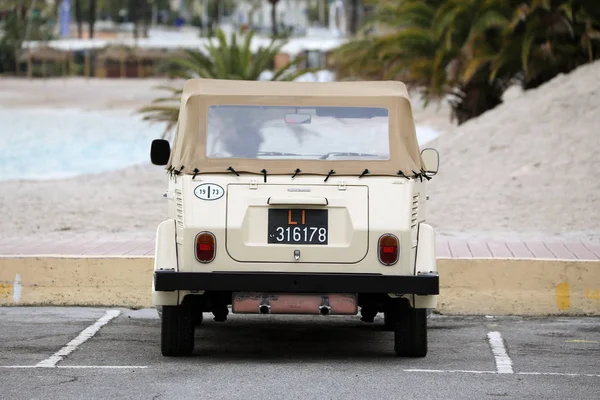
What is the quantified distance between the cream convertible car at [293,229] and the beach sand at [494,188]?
20.1ft

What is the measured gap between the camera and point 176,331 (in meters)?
9.04

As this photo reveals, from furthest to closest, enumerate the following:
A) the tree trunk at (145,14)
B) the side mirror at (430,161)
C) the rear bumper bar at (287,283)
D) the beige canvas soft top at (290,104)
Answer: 1. the tree trunk at (145,14)
2. the side mirror at (430,161)
3. the beige canvas soft top at (290,104)
4. the rear bumper bar at (287,283)

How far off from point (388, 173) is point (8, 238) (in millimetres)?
7256

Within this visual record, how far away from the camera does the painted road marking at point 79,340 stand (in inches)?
346

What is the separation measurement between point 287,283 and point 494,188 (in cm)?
1138

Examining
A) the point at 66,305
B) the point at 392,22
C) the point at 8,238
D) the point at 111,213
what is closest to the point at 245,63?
the point at 392,22

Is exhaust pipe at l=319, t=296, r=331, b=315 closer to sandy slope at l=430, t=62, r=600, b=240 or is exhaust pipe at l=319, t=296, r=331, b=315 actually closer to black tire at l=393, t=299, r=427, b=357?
black tire at l=393, t=299, r=427, b=357

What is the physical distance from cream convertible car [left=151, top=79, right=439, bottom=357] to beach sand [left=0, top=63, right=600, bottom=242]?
20.1 ft

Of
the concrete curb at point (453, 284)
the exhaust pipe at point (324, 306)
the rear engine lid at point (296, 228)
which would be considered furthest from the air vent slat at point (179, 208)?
the concrete curb at point (453, 284)

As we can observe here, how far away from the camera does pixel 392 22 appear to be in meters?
24.6

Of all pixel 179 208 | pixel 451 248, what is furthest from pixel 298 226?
pixel 451 248

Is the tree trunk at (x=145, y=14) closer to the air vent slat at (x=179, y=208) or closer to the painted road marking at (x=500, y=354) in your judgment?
the painted road marking at (x=500, y=354)

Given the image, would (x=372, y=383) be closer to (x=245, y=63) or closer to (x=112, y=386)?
(x=112, y=386)

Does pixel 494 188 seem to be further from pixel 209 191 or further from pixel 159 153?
pixel 209 191
